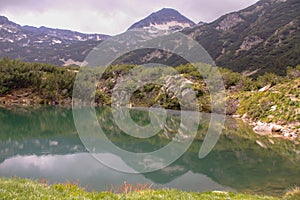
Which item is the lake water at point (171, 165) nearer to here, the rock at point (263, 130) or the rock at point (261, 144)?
the rock at point (261, 144)

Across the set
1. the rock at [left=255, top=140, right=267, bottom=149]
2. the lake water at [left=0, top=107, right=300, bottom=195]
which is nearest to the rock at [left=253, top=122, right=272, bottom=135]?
the lake water at [left=0, top=107, right=300, bottom=195]

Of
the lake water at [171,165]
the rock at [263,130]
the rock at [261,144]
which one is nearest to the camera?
the lake water at [171,165]

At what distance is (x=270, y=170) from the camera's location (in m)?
29.8

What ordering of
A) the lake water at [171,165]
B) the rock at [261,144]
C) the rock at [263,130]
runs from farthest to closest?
the rock at [263,130] → the rock at [261,144] → the lake water at [171,165]

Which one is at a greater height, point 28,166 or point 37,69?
point 37,69

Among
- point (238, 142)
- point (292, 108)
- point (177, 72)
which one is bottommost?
point (238, 142)

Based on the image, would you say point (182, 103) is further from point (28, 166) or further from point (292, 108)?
point (28, 166)

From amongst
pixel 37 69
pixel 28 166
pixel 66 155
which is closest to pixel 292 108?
pixel 66 155

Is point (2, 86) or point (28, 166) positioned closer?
point (28, 166)

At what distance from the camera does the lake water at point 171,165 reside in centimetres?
2395

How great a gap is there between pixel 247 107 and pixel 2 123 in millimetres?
61522

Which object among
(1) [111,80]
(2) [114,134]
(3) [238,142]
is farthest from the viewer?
(1) [111,80]

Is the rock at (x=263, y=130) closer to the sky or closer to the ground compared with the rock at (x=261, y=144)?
closer to the sky

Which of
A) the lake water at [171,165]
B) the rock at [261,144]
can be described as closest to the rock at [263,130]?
the lake water at [171,165]
